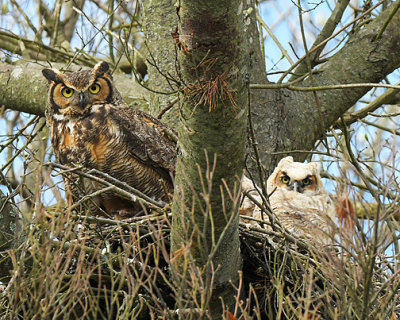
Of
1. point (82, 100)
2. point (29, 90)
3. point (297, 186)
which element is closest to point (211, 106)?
point (82, 100)

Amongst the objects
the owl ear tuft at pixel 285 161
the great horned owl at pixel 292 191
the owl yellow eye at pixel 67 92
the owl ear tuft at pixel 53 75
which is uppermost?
the owl ear tuft at pixel 53 75

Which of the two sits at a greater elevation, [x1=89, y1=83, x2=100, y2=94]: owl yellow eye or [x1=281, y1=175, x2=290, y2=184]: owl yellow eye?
[x1=89, y1=83, x2=100, y2=94]: owl yellow eye

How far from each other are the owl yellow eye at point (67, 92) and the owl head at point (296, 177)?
4.59 ft

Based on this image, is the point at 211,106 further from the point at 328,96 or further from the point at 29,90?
the point at 29,90

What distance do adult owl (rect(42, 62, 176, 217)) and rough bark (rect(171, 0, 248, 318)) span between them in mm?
1026

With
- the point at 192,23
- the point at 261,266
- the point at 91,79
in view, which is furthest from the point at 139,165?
the point at 192,23

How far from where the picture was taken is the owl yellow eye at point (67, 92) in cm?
378

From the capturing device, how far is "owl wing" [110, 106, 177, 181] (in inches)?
143

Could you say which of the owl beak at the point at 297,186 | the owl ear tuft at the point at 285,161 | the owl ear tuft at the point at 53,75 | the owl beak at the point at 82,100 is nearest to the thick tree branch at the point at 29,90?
the owl ear tuft at the point at 53,75

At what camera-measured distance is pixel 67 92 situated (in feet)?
Answer: 12.5

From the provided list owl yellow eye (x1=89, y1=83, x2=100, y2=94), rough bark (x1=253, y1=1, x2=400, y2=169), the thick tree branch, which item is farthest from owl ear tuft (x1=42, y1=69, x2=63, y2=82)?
rough bark (x1=253, y1=1, x2=400, y2=169)

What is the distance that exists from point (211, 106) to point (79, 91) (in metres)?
1.52

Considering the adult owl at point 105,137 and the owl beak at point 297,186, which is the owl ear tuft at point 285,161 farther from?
the adult owl at point 105,137

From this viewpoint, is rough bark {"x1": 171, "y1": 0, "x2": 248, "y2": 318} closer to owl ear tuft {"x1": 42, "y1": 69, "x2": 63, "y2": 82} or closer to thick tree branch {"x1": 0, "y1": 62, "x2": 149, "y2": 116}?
owl ear tuft {"x1": 42, "y1": 69, "x2": 63, "y2": 82}
